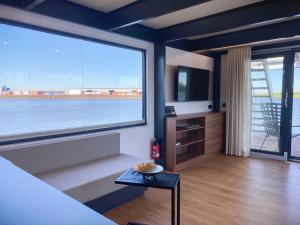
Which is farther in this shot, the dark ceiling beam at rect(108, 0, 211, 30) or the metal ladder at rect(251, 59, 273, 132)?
the metal ladder at rect(251, 59, 273, 132)

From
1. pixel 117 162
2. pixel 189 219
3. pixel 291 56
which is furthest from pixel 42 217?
pixel 291 56

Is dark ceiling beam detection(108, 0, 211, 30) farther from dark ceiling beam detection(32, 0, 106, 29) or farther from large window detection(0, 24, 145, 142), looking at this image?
large window detection(0, 24, 145, 142)

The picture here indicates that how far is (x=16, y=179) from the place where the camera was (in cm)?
116

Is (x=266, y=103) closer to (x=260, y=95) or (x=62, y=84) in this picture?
(x=260, y=95)

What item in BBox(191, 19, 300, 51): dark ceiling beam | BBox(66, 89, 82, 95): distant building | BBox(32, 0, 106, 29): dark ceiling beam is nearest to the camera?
BBox(32, 0, 106, 29): dark ceiling beam

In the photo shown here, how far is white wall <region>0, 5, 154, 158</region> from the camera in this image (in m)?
2.47

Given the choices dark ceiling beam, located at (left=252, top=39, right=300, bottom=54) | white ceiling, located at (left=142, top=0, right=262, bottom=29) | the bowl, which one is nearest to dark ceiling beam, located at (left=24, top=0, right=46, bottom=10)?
white ceiling, located at (left=142, top=0, right=262, bottom=29)

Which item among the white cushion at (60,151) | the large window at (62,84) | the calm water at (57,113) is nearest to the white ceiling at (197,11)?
the large window at (62,84)

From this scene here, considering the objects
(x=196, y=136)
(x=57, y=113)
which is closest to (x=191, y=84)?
(x=196, y=136)

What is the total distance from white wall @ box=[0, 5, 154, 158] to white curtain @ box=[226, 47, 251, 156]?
1.96 metres

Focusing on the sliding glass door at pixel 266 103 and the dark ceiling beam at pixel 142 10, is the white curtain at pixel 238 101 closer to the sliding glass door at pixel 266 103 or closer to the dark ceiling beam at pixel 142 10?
the sliding glass door at pixel 266 103

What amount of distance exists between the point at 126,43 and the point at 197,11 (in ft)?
3.84

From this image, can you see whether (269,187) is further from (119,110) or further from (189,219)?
(119,110)

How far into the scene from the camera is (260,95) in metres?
5.01
